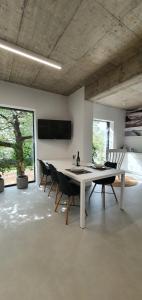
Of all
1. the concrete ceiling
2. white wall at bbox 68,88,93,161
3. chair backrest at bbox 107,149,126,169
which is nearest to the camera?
the concrete ceiling

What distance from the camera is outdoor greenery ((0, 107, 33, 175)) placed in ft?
13.0

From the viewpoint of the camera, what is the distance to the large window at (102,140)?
585cm

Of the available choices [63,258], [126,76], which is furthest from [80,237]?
[126,76]

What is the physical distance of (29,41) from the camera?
7.78 ft

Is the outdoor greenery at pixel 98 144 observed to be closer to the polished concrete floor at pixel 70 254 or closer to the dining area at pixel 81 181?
the dining area at pixel 81 181

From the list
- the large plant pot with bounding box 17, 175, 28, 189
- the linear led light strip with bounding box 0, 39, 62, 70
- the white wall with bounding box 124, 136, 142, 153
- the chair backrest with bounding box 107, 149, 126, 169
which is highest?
the linear led light strip with bounding box 0, 39, 62, 70

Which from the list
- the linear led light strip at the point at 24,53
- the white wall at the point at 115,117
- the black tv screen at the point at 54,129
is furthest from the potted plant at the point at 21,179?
the white wall at the point at 115,117

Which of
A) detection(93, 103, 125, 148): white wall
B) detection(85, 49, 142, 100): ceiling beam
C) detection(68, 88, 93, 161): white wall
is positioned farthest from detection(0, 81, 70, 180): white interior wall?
detection(93, 103, 125, 148): white wall

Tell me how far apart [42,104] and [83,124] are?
1.39 m

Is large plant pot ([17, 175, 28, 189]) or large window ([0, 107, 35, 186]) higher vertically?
large window ([0, 107, 35, 186])

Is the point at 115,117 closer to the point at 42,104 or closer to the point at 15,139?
the point at 42,104

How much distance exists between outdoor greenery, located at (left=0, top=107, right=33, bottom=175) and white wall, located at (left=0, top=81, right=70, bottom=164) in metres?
0.30

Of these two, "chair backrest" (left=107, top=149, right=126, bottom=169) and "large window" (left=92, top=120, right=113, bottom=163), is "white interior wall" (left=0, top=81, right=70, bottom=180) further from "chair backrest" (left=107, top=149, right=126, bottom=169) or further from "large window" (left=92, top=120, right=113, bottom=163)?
"chair backrest" (left=107, top=149, right=126, bottom=169)

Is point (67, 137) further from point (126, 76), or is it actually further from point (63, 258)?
point (63, 258)
